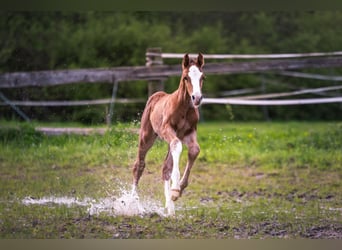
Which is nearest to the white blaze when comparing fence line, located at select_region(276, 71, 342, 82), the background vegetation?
the background vegetation

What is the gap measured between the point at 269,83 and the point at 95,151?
3389 mm

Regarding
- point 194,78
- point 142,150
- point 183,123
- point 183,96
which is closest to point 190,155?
point 183,123

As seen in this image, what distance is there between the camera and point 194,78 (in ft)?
15.1

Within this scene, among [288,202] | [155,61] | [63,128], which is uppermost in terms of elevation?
A: [155,61]

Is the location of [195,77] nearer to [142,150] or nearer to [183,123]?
[183,123]

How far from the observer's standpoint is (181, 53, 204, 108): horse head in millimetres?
4543

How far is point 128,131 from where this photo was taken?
5.94 metres

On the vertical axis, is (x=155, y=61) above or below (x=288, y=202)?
above

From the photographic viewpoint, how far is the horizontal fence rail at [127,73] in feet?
22.4

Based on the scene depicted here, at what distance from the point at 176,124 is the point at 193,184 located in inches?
71.5

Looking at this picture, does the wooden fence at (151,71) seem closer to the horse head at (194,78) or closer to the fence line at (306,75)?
the fence line at (306,75)

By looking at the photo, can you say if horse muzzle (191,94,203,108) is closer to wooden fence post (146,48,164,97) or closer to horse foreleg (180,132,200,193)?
horse foreleg (180,132,200,193)

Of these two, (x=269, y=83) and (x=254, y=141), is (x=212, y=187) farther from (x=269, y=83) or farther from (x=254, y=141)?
(x=269, y=83)

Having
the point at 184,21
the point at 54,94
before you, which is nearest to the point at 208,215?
the point at 54,94
